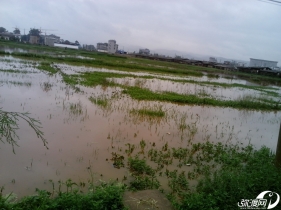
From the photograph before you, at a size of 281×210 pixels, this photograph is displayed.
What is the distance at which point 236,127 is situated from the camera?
8.51 metres

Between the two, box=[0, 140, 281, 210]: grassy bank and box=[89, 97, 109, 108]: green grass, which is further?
box=[89, 97, 109, 108]: green grass

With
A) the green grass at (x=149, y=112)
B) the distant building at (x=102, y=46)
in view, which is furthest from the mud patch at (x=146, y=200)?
the distant building at (x=102, y=46)

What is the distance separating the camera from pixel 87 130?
255 inches

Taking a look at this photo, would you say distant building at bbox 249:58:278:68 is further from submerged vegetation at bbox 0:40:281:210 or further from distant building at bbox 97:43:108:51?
submerged vegetation at bbox 0:40:281:210

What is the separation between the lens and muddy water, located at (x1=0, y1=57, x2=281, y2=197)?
428 cm

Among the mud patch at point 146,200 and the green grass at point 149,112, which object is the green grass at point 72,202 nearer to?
the mud patch at point 146,200

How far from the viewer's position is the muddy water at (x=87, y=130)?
4277 millimetres

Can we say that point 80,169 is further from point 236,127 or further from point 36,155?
point 236,127

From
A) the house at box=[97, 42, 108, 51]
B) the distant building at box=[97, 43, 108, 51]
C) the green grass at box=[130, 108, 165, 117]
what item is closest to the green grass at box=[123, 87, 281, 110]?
the green grass at box=[130, 108, 165, 117]

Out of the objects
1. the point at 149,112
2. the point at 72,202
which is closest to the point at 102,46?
the point at 149,112

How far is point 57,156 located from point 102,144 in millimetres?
1190

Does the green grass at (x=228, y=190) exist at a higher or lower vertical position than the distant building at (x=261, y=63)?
lower

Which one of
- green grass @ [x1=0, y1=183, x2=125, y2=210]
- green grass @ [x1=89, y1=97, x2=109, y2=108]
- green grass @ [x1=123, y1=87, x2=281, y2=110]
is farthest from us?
green grass @ [x1=123, y1=87, x2=281, y2=110]

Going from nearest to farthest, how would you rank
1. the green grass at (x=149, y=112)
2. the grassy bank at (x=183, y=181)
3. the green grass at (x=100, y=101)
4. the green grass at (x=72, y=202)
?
the green grass at (x=72, y=202)
the grassy bank at (x=183, y=181)
the green grass at (x=149, y=112)
the green grass at (x=100, y=101)
